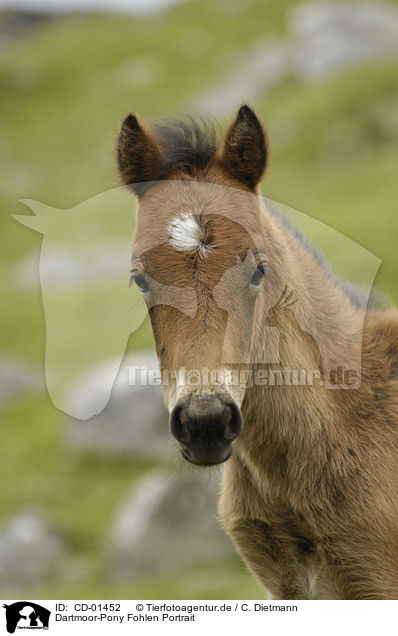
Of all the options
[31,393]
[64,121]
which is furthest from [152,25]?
[31,393]

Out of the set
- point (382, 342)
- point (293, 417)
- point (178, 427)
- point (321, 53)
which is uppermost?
point (321, 53)

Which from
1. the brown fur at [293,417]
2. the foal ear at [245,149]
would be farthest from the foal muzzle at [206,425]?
the foal ear at [245,149]

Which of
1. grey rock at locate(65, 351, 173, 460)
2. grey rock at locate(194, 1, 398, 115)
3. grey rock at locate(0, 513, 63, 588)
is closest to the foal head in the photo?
grey rock at locate(0, 513, 63, 588)

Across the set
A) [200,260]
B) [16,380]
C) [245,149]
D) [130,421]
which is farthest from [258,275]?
[16,380]

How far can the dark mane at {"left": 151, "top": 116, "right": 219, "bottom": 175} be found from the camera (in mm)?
5461

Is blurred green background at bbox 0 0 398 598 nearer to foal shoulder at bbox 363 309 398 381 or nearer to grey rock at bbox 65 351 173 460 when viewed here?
grey rock at bbox 65 351 173 460

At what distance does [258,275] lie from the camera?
16.4ft

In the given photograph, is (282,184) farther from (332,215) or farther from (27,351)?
(27,351)

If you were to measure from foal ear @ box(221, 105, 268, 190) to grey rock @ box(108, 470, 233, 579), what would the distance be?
9793 millimetres

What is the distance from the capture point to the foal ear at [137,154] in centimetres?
549

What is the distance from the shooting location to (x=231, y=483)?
6078 mm

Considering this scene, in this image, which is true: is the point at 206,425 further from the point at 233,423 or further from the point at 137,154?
the point at 137,154
